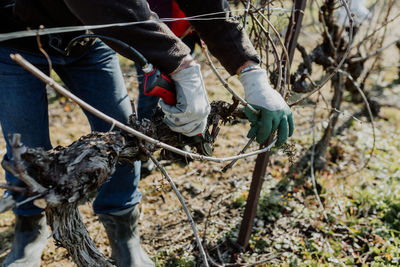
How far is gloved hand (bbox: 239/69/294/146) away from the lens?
1492 millimetres

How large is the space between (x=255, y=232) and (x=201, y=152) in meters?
0.99

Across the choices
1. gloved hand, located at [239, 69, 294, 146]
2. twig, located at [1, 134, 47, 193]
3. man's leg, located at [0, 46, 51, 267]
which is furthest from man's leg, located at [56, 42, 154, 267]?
twig, located at [1, 134, 47, 193]

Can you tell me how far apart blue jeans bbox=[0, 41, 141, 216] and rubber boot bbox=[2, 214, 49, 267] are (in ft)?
0.27

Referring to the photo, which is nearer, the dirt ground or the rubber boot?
the rubber boot

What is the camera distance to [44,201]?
0.93 metres

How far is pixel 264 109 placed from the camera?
4.87ft

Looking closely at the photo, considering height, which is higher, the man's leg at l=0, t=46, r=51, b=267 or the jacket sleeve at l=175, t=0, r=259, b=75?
the jacket sleeve at l=175, t=0, r=259, b=75

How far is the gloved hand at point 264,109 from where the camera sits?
4.90ft

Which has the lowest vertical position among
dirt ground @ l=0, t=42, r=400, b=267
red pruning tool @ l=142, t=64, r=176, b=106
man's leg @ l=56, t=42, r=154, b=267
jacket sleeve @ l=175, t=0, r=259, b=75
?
dirt ground @ l=0, t=42, r=400, b=267

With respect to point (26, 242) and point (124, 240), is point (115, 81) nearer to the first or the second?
point (124, 240)

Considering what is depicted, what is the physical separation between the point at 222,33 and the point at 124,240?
4.13 feet

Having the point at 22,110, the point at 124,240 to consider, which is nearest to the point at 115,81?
the point at 22,110

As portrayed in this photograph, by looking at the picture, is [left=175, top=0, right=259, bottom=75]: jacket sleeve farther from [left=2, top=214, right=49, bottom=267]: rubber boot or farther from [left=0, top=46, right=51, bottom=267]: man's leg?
[left=2, top=214, right=49, bottom=267]: rubber boot

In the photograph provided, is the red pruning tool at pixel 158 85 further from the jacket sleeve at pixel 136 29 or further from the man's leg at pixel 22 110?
the man's leg at pixel 22 110
